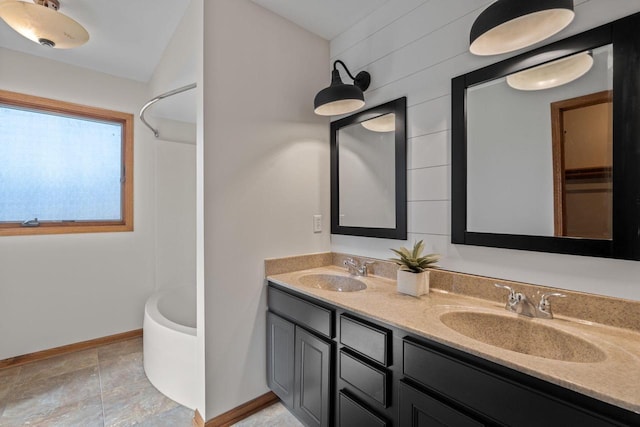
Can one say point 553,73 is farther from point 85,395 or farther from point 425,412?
point 85,395

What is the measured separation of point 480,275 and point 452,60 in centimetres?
110

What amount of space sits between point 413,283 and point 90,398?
7.37ft

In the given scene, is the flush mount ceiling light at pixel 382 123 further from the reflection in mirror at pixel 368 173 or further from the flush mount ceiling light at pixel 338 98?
the flush mount ceiling light at pixel 338 98

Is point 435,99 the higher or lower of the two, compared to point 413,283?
higher

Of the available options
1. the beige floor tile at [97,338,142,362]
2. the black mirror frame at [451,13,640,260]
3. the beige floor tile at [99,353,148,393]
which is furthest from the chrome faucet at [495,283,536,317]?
the beige floor tile at [97,338,142,362]

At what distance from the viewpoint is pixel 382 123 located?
1.86 meters

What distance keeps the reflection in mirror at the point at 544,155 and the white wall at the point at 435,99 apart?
12 centimetres

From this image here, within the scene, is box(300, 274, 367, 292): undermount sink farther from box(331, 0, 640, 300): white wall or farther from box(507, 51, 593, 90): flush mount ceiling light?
box(507, 51, 593, 90): flush mount ceiling light

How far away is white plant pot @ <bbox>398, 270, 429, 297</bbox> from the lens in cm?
145

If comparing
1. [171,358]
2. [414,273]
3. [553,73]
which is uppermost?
[553,73]

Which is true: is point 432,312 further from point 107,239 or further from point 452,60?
point 107,239

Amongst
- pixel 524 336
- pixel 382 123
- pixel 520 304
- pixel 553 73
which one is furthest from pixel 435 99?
pixel 524 336

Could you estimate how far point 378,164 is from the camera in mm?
1898

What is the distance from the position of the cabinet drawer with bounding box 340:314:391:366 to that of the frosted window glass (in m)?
2.68
